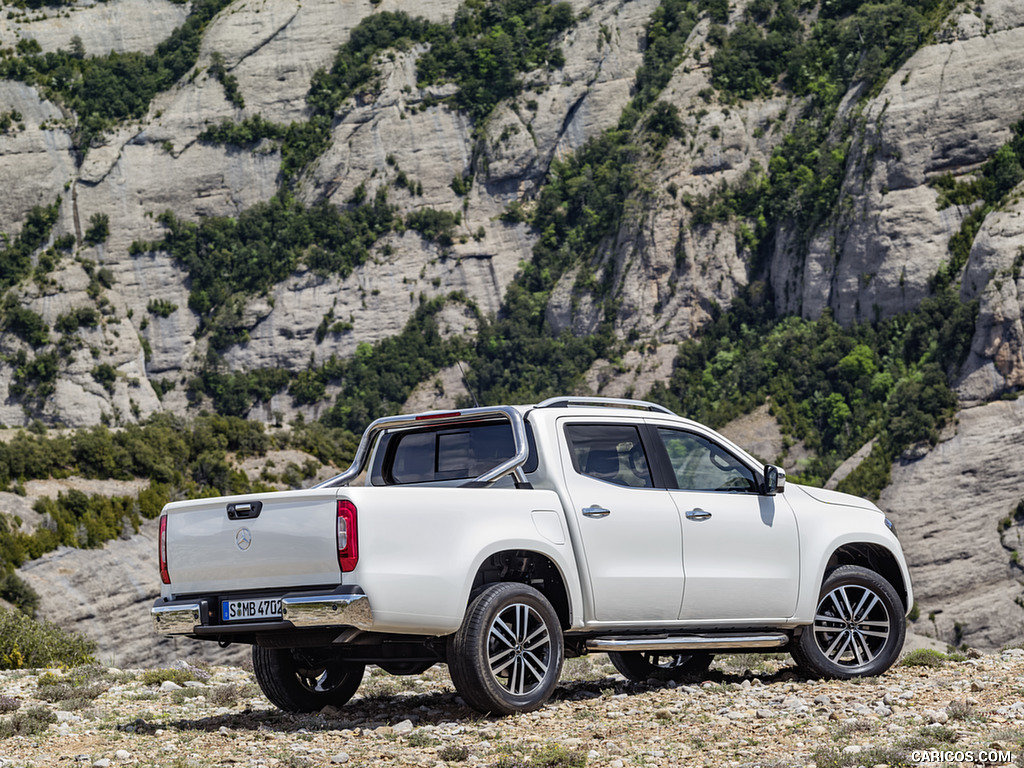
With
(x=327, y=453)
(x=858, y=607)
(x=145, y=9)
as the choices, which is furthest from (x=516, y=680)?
(x=145, y=9)

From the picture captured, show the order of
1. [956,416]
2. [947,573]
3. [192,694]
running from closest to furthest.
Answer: [192,694], [947,573], [956,416]

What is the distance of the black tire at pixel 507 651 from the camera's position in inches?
306

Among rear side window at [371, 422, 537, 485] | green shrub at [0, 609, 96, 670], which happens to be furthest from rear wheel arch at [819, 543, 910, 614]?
green shrub at [0, 609, 96, 670]

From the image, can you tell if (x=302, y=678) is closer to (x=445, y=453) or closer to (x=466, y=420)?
(x=445, y=453)

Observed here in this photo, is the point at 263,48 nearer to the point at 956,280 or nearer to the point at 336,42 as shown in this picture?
the point at 336,42

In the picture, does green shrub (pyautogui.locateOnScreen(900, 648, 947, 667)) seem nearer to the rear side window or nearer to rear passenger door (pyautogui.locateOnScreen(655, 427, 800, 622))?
rear passenger door (pyautogui.locateOnScreen(655, 427, 800, 622))

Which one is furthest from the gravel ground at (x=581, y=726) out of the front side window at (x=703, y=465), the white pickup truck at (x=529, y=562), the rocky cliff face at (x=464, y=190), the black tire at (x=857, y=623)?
the rocky cliff face at (x=464, y=190)

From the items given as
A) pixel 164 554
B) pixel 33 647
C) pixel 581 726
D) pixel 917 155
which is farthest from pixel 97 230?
pixel 581 726

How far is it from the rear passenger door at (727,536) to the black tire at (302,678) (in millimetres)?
2675

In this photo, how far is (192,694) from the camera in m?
10.7

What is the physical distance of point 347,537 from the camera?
24.0 feet

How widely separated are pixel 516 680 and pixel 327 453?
140ft

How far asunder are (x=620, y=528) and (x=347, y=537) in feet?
7.42

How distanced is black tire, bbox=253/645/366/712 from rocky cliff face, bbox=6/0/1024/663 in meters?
65.5
